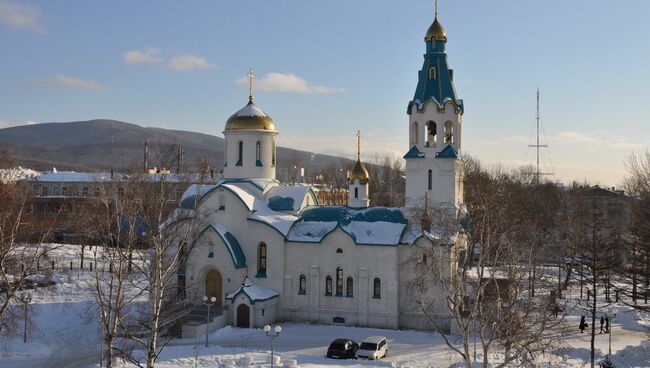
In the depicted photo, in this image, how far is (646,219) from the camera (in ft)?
78.6

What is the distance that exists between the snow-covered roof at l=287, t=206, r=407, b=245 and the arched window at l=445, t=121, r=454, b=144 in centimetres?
374

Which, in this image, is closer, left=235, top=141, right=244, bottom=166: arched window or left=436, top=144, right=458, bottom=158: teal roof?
left=436, top=144, right=458, bottom=158: teal roof

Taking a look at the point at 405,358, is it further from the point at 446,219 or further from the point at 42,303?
the point at 42,303

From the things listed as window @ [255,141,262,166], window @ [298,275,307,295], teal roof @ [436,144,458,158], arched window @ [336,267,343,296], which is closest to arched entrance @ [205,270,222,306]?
window @ [298,275,307,295]

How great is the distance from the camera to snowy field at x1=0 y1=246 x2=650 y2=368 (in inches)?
845

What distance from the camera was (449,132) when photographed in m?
28.4

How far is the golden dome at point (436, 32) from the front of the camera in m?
28.5

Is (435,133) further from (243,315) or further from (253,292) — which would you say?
(243,315)

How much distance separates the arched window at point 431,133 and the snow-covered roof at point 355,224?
324 centimetres

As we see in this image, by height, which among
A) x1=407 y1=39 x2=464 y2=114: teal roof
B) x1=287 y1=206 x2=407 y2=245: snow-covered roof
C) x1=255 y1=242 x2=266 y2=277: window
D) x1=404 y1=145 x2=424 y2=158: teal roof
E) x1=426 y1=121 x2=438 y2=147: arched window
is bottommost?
x1=255 y1=242 x2=266 y2=277: window

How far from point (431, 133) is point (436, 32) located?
4.42 m

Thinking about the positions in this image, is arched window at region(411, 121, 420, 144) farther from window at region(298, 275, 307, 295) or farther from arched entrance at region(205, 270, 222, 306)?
arched entrance at region(205, 270, 222, 306)

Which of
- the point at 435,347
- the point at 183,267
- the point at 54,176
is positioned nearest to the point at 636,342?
the point at 435,347

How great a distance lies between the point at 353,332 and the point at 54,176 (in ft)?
164
